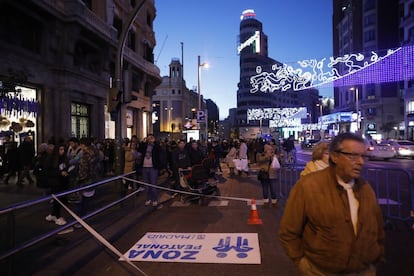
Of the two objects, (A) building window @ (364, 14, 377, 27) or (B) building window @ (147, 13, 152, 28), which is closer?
(B) building window @ (147, 13, 152, 28)

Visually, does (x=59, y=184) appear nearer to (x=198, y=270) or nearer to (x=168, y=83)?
(x=198, y=270)

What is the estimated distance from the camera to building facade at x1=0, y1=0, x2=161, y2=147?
1669 centimetres

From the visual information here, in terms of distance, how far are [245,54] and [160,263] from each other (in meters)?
122

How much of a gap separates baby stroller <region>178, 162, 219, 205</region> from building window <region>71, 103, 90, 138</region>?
12.1m

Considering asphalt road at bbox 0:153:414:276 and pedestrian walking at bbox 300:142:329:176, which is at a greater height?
pedestrian walking at bbox 300:142:329:176

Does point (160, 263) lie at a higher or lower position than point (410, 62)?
lower

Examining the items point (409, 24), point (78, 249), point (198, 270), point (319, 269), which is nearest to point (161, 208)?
point (78, 249)

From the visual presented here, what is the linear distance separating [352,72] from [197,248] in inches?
650

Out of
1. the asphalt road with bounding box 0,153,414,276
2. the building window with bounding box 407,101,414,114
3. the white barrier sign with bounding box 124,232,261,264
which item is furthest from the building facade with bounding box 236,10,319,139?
the white barrier sign with bounding box 124,232,261,264

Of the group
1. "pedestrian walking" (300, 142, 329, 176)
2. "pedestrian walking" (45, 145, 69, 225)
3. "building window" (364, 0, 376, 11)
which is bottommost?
"pedestrian walking" (45, 145, 69, 225)

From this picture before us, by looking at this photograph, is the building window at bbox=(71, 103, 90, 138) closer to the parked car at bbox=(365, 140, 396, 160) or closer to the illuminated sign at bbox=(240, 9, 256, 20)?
the parked car at bbox=(365, 140, 396, 160)

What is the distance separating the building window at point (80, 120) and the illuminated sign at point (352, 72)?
34.6 ft

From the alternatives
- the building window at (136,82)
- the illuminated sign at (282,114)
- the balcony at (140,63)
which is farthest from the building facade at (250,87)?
the building window at (136,82)

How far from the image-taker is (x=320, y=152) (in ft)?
17.4
